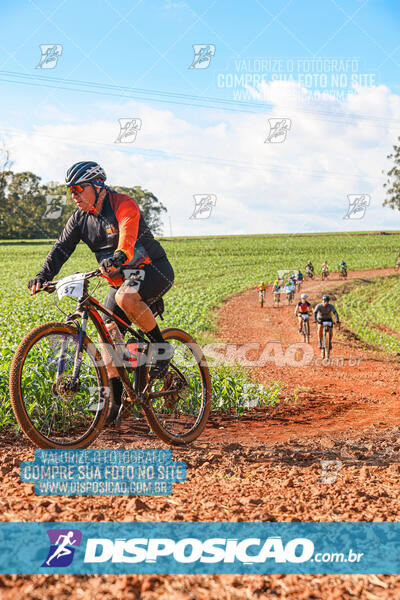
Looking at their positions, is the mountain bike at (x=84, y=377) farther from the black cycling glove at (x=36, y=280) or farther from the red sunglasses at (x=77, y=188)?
the red sunglasses at (x=77, y=188)

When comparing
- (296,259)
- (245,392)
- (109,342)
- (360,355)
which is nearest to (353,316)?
(360,355)

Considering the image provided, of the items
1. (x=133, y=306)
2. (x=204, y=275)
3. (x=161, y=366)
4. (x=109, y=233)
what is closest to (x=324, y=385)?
(x=161, y=366)

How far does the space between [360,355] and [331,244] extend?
50107 mm

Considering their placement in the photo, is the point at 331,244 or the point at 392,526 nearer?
the point at 392,526

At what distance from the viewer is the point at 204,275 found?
38.9m

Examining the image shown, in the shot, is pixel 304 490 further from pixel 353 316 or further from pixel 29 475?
pixel 353 316

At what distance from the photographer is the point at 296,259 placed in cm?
5212

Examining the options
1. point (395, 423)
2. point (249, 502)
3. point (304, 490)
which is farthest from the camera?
point (395, 423)

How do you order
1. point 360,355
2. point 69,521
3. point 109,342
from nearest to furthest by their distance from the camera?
point 69,521, point 109,342, point 360,355

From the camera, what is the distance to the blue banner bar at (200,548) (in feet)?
8.11

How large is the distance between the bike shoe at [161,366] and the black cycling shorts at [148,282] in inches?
19.4

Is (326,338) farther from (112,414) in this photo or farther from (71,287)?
(71,287)

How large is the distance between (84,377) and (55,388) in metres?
1.66

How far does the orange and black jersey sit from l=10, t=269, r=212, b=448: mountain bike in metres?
0.41
